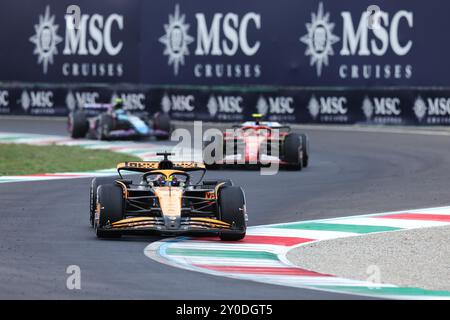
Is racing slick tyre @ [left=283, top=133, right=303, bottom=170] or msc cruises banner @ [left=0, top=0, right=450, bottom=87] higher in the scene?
msc cruises banner @ [left=0, top=0, right=450, bottom=87]

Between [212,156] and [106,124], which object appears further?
[106,124]

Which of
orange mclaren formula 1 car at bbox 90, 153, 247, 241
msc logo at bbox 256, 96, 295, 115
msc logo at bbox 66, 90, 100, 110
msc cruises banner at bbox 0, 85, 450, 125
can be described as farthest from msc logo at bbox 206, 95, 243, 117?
orange mclaren formula 1 car at bbox 90, 153, 247, 241

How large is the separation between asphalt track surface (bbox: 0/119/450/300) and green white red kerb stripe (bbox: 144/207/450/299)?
0.25 meters

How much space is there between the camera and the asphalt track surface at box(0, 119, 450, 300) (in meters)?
9.91

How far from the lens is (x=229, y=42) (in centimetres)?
3294

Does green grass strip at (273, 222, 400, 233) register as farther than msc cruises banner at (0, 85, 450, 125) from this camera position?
No

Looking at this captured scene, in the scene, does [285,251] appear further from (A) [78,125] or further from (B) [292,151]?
(A) [78,125]

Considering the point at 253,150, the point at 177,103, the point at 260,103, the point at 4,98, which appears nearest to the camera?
the point at 253,150

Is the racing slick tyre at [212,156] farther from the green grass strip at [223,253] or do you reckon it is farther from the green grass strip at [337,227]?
the green grass strip at [223,253]

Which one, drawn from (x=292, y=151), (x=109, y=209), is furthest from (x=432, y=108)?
(x=109, y=209)

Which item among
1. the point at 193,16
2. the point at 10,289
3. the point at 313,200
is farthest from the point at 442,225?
the point at 193,16

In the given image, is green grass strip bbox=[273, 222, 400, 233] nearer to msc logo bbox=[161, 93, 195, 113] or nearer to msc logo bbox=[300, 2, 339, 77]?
msc logo bbox=[300, 2, 339, 77]

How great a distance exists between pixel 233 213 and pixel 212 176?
7.46m

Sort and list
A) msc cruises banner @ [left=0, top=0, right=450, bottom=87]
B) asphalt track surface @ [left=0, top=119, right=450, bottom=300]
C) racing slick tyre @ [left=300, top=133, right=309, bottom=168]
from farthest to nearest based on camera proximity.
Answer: msc cruises banner @ [left=0, top=0, right=450, bottom=87]
racing slick tyre @ [left=300, top=133, right=309, bottom=168]
asphalt track surface @ [left=0, top=119, right=450, bottom=300]
